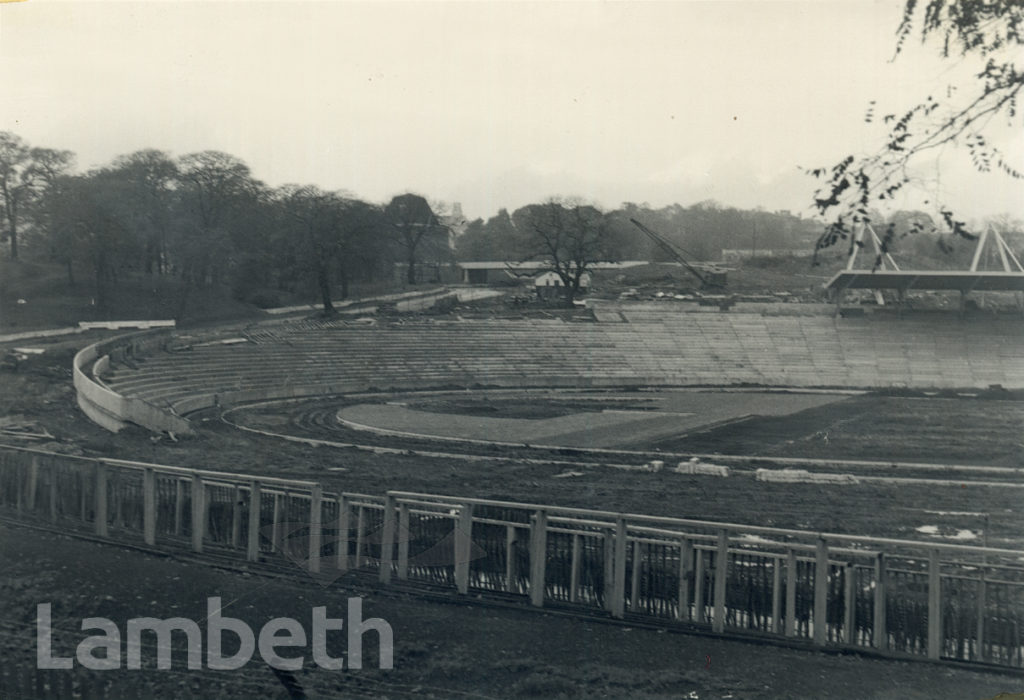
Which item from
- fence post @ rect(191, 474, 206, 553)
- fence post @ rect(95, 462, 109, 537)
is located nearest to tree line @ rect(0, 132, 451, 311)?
fence post @ rect(95, 462, 109, 537)

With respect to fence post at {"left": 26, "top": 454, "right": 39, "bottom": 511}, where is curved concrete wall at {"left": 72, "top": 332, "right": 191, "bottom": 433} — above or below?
below

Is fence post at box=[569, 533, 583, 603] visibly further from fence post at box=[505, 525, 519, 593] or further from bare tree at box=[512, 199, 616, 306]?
bare tree at box=[512, 199, 616, 306]

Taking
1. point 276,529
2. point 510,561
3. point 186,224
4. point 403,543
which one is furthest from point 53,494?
point 186,224

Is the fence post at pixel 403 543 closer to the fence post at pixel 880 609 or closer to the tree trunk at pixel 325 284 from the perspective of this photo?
the fence post at pixel 880 609

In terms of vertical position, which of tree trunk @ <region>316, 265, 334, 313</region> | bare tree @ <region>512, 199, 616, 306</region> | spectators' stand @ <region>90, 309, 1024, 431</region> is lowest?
spectators' stand @ <region>90, 309, 1024, 431</region>

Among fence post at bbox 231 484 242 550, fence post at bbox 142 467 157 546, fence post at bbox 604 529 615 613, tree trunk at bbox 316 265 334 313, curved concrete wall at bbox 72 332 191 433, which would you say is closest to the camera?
fence post at bbox 604 529 615 613

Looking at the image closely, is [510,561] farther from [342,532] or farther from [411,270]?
[411,270]

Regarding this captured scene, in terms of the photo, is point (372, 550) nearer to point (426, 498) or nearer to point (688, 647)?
point (426, 498)
